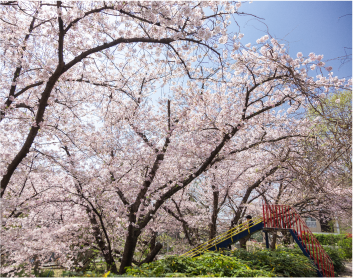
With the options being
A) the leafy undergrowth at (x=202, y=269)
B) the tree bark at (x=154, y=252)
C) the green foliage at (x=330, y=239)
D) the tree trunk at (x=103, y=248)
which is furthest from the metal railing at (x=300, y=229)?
the green foliage at (x=330, y=239)

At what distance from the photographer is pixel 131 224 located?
22.6 ft

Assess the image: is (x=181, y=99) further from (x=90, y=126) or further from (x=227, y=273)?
(x=227, y=273)

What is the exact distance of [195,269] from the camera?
13.1ft

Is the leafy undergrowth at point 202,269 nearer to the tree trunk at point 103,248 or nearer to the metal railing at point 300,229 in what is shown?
the metal railing at point 300,229

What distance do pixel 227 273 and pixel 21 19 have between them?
8.61 metres

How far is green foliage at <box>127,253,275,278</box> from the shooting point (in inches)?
142

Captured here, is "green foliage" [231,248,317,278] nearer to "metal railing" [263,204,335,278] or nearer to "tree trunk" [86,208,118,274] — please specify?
"metal railing" [263,204,335,278]

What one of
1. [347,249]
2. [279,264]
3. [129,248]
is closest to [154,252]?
[129,248]

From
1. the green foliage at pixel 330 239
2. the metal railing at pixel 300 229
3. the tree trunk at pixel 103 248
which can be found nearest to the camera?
the tree trunk at pixel 103 248

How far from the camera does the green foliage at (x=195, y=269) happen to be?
3.60m

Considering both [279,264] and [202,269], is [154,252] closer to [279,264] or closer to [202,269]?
[202,269]

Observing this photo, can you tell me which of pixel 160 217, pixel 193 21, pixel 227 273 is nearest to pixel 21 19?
pixel 193 21

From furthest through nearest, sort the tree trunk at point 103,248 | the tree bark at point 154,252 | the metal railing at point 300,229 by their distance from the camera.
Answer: the metal railing at point 300,229, the tree trunk at point 103,248, the tree bark at point 154,252

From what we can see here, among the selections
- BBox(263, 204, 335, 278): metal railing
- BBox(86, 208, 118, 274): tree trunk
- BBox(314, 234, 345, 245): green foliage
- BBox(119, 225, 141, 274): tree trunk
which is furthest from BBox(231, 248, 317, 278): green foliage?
BBox(314, 234, 345, 245): green foliage
